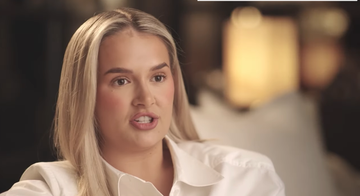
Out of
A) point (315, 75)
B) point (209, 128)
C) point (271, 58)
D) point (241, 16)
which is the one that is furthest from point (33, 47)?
point (315, 75)

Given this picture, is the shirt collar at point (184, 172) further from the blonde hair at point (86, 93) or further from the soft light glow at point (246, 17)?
the soft light glow at point (246, 17)

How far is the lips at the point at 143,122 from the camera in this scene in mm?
1043

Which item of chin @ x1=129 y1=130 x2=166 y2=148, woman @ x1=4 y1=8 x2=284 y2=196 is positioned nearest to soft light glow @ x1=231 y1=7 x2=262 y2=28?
woman @ x1=4 y1=8 x2=284 y2=196

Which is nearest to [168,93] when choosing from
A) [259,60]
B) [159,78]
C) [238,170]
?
[159,78]

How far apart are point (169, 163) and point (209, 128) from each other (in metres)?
0.50

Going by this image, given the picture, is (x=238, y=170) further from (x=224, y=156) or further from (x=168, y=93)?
(x=168, y=93)

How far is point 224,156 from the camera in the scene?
1.26m

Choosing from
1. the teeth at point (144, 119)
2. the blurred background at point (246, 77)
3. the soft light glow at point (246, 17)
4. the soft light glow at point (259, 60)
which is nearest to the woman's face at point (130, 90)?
the teeth at point (144, 119)

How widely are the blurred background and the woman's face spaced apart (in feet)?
0.71

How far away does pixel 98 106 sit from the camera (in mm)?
1061

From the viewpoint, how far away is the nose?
1033 mm

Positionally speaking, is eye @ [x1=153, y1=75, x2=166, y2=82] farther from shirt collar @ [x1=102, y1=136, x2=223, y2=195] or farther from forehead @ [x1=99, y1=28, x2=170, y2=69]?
shirt collar @ [x1=102, y1=136, x2=223, y2=195]

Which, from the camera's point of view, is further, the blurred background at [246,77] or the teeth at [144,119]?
the blurred background at [246,77]

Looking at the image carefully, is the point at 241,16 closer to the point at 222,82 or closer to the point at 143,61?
the point at 222,82
